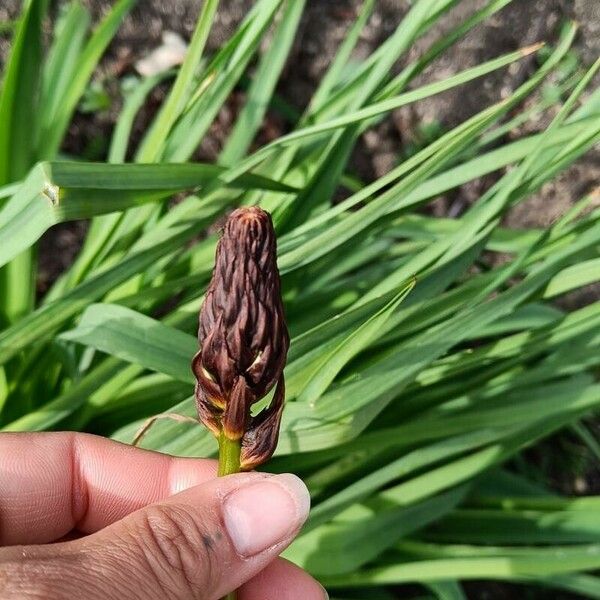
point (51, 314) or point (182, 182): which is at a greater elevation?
point (182, 182)

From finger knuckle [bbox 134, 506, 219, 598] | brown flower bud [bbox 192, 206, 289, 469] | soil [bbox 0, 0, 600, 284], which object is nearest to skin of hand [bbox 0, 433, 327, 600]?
finger knuckle [bbox 134, 506, 219, 598]

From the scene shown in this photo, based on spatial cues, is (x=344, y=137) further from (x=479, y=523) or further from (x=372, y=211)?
(x=479, y=523)

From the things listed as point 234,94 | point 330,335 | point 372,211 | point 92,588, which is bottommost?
point 92,588

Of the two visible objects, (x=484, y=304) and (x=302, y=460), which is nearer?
(x=484, y=304)

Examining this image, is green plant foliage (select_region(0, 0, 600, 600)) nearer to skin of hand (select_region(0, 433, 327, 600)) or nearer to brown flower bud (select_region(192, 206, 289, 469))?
skin of hand (select_region(0, 433, 327, 600))

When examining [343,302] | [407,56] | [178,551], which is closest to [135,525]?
[178,551]

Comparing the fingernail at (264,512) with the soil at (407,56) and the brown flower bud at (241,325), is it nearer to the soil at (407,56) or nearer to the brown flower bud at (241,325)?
the brown flower bud at (241,325)

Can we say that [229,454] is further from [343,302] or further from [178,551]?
[343,302]

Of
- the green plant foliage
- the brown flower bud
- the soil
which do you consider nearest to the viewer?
the brown flower bud

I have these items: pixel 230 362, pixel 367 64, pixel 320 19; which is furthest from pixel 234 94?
pixel 230 362
